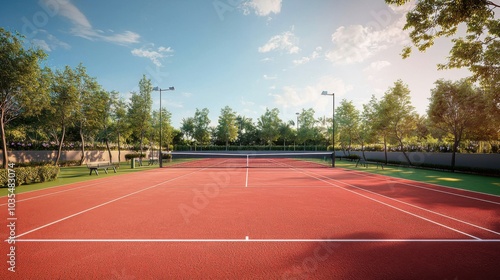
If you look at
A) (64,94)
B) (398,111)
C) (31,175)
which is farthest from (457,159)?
(64,94)

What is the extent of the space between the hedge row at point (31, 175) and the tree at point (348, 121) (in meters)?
46.9

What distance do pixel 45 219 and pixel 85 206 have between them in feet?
5.37

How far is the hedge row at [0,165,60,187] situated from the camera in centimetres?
1353

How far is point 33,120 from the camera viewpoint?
31.6 m

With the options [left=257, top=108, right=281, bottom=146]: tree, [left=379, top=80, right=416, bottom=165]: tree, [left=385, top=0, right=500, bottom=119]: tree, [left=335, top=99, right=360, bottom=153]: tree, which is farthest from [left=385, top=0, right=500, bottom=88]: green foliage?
[left=257, top=108, right=281, bottom=146]: tree

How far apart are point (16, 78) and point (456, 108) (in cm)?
3990

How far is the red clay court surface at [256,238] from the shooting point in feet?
14.3

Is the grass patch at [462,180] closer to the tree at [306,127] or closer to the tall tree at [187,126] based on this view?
the tree at [306,127]

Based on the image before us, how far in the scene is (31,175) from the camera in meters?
14.8

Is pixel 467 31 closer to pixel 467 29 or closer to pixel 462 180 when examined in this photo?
pixel 467 29

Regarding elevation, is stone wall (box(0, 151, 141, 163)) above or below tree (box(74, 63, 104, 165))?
below

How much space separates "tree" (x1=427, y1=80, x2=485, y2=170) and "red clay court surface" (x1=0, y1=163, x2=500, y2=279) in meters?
17.3

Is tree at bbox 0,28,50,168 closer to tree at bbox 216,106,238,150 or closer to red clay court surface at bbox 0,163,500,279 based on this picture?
red clay court surface at bbox 0,163,500,279

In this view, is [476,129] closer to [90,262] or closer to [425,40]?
[425,40]
